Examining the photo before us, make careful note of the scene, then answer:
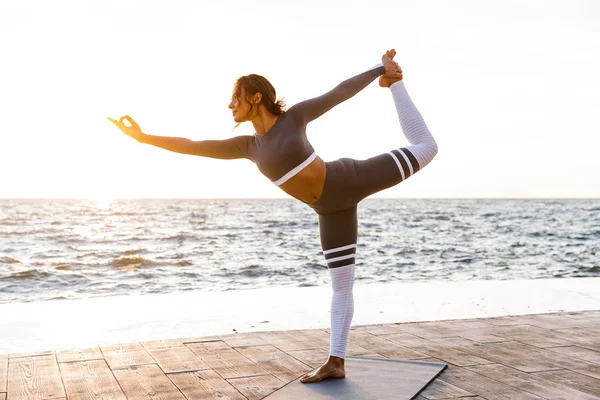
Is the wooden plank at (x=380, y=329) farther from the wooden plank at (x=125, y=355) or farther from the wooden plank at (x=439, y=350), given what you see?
the wooden plank at (x=125, y=355)

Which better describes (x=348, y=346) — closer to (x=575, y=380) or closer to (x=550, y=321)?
(x=575, y=380)

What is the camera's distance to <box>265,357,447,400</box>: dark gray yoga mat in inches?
105

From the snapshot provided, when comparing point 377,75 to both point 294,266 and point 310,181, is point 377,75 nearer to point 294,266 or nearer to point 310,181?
point 310,181

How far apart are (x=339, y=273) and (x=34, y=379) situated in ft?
4.97

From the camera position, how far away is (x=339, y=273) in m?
2.93

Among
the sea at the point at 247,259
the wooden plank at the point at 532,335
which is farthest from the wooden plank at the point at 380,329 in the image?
the sea at the point at 247,259

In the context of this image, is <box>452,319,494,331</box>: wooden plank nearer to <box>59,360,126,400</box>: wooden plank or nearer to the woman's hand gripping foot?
the woman's hand gripping foot

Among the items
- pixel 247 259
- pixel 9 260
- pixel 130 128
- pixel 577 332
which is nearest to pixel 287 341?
pixel 130 128

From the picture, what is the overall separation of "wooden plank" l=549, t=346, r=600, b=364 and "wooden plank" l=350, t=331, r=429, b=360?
0.77 m

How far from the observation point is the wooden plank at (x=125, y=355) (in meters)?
3.26

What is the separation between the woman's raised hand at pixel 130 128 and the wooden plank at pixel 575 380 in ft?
7.19

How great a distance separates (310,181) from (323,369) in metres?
0.88

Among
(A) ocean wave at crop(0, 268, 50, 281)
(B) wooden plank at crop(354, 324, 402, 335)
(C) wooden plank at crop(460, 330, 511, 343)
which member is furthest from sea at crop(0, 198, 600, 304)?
(C) wooden plank at crop(460, 330, 511, 343)

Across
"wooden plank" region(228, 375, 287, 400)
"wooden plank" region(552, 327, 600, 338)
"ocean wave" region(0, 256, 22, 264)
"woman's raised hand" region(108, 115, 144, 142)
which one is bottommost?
"ocean wave" region(0, 256, 22, 264)
